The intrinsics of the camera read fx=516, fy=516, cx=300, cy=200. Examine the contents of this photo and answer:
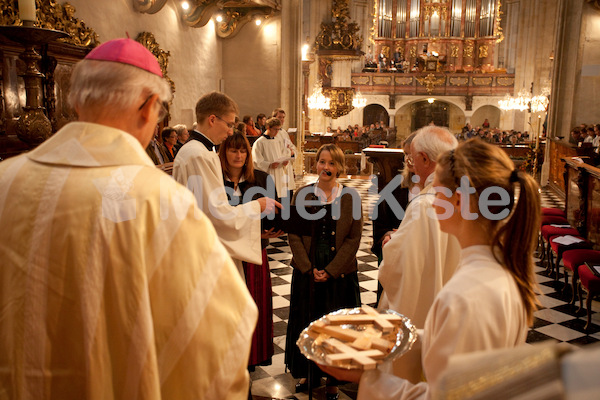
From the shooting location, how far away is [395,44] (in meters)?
28.8

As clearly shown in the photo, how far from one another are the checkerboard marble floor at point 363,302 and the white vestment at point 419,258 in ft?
3.95

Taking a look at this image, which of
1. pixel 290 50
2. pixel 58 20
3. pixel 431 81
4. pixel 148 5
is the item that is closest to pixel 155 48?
pixel 148 5

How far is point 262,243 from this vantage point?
353cm

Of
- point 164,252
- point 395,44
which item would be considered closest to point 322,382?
point 164,252

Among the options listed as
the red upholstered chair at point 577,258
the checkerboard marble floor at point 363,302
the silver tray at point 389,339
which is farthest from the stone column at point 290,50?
the silver tray at point 389,339

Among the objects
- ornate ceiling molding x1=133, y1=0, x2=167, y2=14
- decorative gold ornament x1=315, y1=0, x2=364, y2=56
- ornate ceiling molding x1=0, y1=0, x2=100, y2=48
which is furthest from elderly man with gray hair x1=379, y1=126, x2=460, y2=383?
decorative gold ornament x1=315, y1=0, x2=364, y2=56

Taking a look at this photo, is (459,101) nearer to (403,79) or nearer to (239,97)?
(403,79)

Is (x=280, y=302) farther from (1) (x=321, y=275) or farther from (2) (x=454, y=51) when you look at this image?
(2) (x=454, y=51)

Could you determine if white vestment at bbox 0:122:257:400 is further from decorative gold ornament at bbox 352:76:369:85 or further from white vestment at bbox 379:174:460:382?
decorative gold ornament at bbox 352:76:369:85

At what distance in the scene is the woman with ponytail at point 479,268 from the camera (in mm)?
1270

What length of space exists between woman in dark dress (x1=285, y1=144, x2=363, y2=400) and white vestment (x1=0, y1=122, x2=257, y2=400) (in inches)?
79.9

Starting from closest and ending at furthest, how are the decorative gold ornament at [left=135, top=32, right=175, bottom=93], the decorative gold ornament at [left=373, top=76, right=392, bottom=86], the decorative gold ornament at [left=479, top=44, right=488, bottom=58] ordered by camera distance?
the decorative gold ornament at [left=135, top=32, right=175, bottom=93]
the decorative gold ornament at [left=373, top=76, right=392, bottom=86]
the decorative gold ornament at [left=479, top=44, right=488, bottom=58]

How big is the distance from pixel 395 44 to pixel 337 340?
29256mm

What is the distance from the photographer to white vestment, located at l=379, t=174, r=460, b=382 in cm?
240
